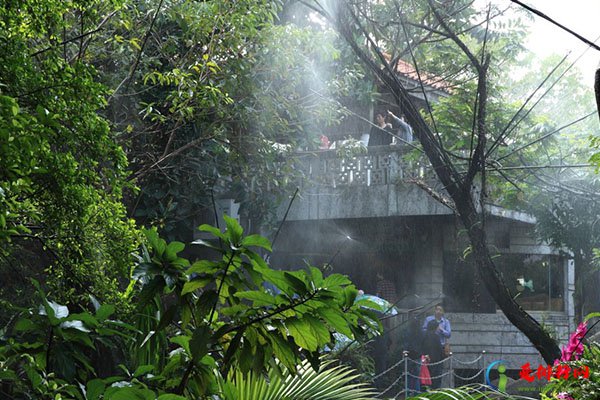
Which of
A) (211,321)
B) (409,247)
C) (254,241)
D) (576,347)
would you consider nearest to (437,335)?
→ (409,247)

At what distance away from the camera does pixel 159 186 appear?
11.4 metres

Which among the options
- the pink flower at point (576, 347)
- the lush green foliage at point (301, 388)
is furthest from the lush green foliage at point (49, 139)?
the pink flower at point (576, 347)

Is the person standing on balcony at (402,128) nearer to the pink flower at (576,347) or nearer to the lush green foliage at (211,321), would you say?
the pink flower at (576,347)

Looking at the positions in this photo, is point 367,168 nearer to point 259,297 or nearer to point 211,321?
point 211,321

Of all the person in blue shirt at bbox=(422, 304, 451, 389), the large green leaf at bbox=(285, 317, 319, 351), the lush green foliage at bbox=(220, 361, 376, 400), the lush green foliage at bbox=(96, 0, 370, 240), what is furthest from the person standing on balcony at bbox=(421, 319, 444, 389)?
the large green leaf at bbox=(285, 317, 319, 351)

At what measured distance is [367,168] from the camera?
53.1 feet

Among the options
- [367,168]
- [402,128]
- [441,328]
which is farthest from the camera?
[367,168]

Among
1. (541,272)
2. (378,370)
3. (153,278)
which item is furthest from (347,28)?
(541,272)

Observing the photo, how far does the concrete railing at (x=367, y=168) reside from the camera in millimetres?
15367

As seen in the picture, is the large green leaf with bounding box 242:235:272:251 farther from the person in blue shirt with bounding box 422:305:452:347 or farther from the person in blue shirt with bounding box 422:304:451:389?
the person in blue shirt with bounding box 422:305:452:347

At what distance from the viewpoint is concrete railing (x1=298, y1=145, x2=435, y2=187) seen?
15367mm

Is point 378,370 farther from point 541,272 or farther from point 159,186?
point 541,272

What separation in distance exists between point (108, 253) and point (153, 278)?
1.06 meters

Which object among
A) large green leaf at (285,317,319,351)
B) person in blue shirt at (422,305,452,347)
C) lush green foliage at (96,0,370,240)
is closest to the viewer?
large green leaf at (285,317,319,351)
